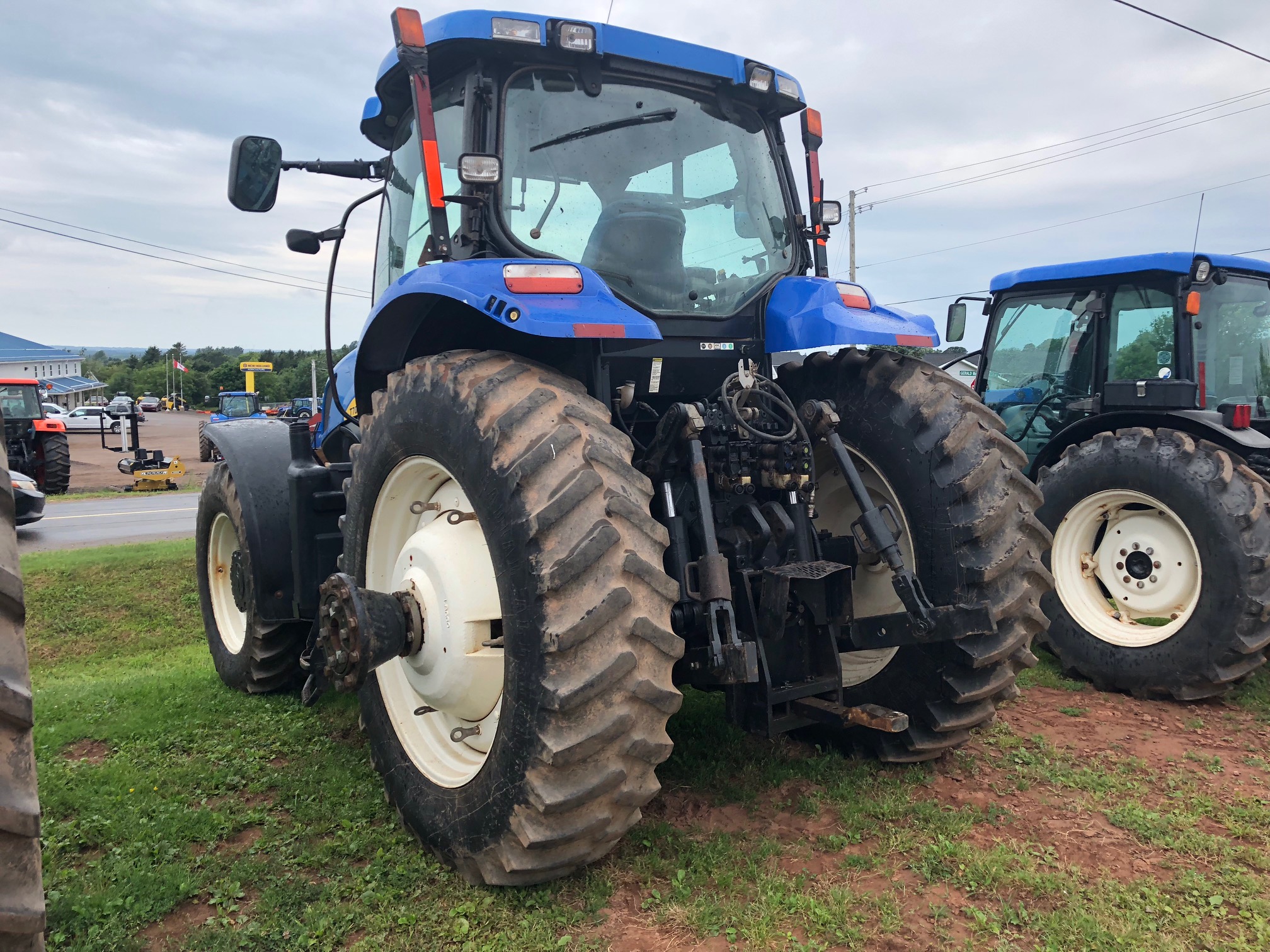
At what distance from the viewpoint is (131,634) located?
6785 millimetres

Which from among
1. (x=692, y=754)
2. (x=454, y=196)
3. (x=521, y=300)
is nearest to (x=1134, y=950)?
(x=692, y=754)

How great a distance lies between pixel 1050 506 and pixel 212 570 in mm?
5109

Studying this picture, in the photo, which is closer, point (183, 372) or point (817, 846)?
point (817, 846)

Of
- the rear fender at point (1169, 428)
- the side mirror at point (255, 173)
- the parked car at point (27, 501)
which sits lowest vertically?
the parked car at point (27, 501)

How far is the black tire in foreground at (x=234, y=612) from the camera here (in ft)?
15.0

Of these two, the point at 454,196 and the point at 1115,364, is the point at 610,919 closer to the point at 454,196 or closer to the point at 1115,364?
the point at 454,196

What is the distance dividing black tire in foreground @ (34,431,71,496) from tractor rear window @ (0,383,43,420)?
47 centimetres

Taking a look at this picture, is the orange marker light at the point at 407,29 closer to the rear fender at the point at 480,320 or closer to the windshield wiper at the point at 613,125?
the windshield wiper at the point at 613,125

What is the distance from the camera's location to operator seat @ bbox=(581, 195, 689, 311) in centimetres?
334

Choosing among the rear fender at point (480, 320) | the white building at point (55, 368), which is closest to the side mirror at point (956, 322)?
the rear fender at point (480, 320)

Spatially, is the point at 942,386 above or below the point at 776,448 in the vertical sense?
above

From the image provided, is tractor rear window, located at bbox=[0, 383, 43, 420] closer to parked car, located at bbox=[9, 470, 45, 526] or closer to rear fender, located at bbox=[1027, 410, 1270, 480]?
parked car, located at bbox=[9, 470, 45, 526]

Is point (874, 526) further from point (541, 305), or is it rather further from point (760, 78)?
point (760, 78)

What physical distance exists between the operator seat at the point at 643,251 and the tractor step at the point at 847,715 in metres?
1.55
